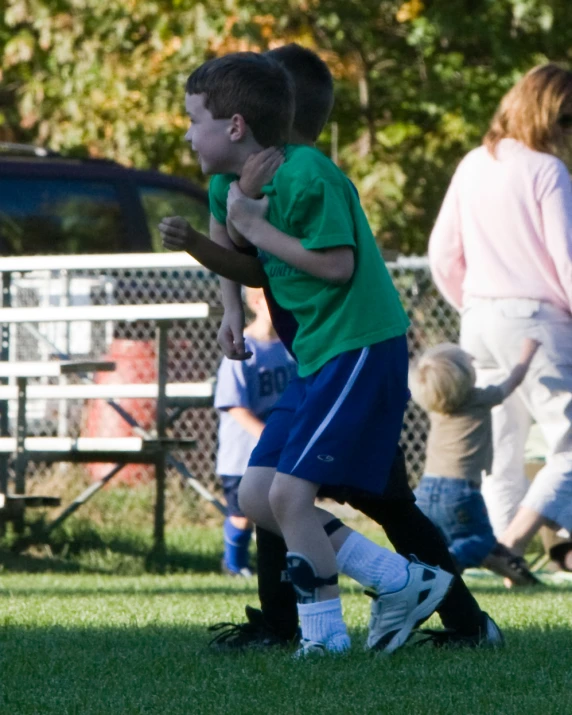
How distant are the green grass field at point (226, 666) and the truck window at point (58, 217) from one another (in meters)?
4.68

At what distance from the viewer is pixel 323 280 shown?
11.6 ft

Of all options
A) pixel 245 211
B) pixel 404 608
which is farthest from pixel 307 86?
pixel 404 608

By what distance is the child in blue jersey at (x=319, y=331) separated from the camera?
3.50 meters

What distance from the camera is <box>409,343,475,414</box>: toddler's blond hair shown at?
5.96m

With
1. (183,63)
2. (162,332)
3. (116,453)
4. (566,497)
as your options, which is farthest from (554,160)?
(183,63)

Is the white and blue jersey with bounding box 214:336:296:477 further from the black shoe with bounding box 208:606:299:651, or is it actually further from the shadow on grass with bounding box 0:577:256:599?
the black shoe with bounding box 208:606:299:651

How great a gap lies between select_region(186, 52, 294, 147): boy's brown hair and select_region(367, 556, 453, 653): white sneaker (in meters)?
1.13

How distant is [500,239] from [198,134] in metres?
2.53

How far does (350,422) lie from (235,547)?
3228mm

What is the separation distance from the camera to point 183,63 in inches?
515

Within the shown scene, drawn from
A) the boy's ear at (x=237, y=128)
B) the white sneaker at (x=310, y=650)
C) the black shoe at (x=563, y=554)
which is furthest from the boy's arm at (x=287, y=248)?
the black shoe at (x=563, y=554)

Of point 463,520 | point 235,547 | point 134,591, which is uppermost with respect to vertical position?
point 463,520

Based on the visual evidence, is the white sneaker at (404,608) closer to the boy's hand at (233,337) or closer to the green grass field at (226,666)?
the green grass field at (226,666)

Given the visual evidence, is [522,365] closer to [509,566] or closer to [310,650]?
[509,566]
